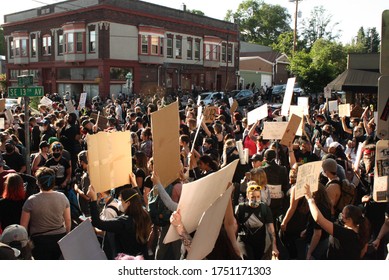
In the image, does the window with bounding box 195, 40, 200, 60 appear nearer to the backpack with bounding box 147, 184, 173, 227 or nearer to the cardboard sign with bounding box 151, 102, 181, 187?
the backpack with bounding box 147, 184, 173, 227

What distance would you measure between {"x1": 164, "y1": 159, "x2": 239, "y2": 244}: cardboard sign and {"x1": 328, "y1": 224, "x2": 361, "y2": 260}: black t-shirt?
4.64 ft

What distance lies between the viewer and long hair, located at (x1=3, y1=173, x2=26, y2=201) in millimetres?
4613

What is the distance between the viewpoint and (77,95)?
3531 centimetres

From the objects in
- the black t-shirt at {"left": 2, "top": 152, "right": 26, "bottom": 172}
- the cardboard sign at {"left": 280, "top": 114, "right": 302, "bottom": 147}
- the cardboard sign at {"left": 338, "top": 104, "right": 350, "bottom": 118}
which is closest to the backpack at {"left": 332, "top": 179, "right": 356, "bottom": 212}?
the cardboard sign at {"left": 280, "top": 114, "right": 302, "bottom": 147}

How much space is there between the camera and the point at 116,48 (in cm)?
3359

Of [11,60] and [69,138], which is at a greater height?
[11,60]

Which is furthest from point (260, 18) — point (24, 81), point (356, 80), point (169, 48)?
point (24, 81)

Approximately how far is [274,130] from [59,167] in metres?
3.39

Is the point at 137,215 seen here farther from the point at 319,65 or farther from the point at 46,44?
the point at 46,44

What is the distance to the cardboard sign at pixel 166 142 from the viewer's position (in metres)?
3.93

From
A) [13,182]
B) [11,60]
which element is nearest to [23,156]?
[13,182]

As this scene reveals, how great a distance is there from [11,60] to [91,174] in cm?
4249
